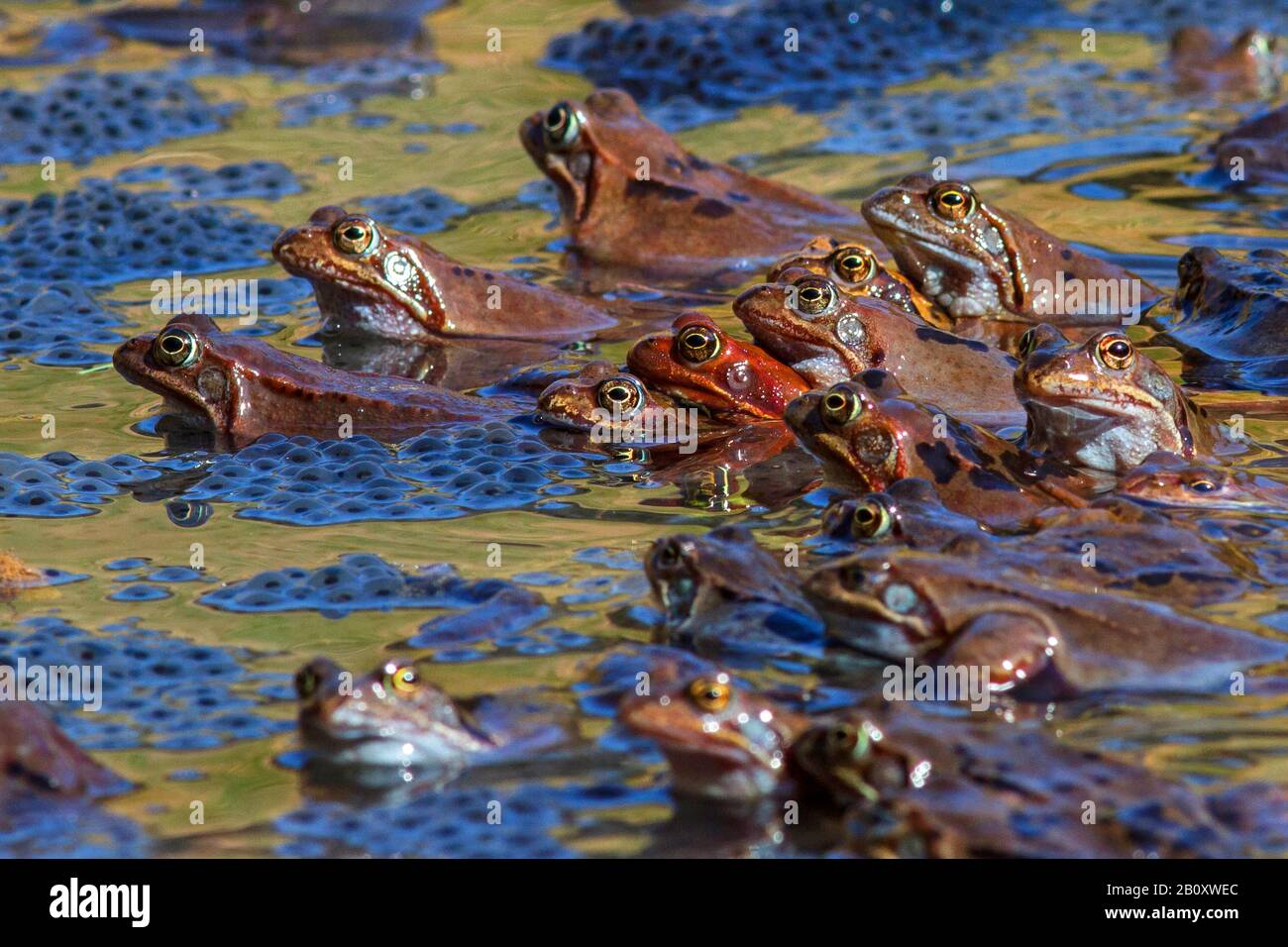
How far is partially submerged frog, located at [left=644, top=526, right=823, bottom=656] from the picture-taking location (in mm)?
5859

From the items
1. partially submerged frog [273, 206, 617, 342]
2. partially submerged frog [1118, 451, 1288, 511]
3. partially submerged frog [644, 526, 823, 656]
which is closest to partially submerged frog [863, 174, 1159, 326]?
partially submerged frog [273, 206, 617, 342]

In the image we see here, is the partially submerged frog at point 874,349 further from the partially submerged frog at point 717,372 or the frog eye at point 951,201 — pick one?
the frog eye at point 951,201

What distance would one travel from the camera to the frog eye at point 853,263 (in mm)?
8594

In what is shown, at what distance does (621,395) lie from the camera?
312 inches

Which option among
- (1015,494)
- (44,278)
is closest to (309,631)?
(1015,494)

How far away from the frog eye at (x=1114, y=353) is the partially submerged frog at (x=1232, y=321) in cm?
171

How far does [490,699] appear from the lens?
18.5ft

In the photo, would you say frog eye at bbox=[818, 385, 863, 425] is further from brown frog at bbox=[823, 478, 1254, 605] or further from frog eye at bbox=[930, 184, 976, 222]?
frog eye at bbox=[930, 184, 976, 222]

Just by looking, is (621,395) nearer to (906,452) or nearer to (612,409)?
(612,409)

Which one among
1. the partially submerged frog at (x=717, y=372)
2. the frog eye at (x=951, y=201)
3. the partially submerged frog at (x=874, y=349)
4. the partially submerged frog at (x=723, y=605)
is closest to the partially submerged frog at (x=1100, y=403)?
the partially submerged frog at (x=874, y=349)

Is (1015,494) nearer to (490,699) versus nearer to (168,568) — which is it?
(490,699)

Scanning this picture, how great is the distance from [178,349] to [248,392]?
0.37 metres

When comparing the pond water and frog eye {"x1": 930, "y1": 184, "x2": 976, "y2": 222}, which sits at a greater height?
frog eye {"x1": 930, "y1": 184, "x2": 976, "y2": 222}

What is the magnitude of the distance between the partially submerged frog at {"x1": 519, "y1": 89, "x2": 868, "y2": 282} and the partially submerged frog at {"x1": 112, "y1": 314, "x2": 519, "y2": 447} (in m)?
2.86
